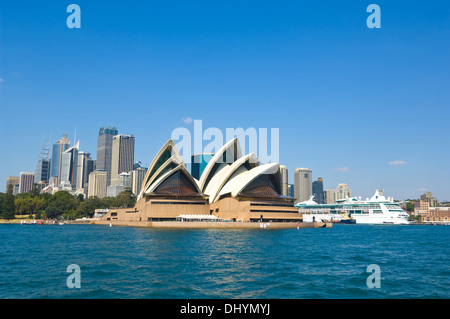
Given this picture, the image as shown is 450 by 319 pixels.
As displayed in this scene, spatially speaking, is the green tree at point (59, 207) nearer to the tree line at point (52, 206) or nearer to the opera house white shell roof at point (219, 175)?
the tree line at point (52, 206)

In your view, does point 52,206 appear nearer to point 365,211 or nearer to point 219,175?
point 219,175

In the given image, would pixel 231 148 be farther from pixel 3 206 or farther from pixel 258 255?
pixel 3 206

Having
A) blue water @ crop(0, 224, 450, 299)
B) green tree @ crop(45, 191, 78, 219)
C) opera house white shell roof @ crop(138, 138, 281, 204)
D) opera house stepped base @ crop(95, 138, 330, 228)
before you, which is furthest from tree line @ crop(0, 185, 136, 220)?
blue water @ crop(0, 224, 450, 299)

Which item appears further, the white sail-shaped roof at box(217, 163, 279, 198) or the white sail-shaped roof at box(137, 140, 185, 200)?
the white sail-shaped roof at box(137, 140, 185, 200)

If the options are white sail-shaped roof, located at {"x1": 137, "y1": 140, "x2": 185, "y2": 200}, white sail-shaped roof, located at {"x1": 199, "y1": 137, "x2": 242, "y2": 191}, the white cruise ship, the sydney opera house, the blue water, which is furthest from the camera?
the white cruise ship
